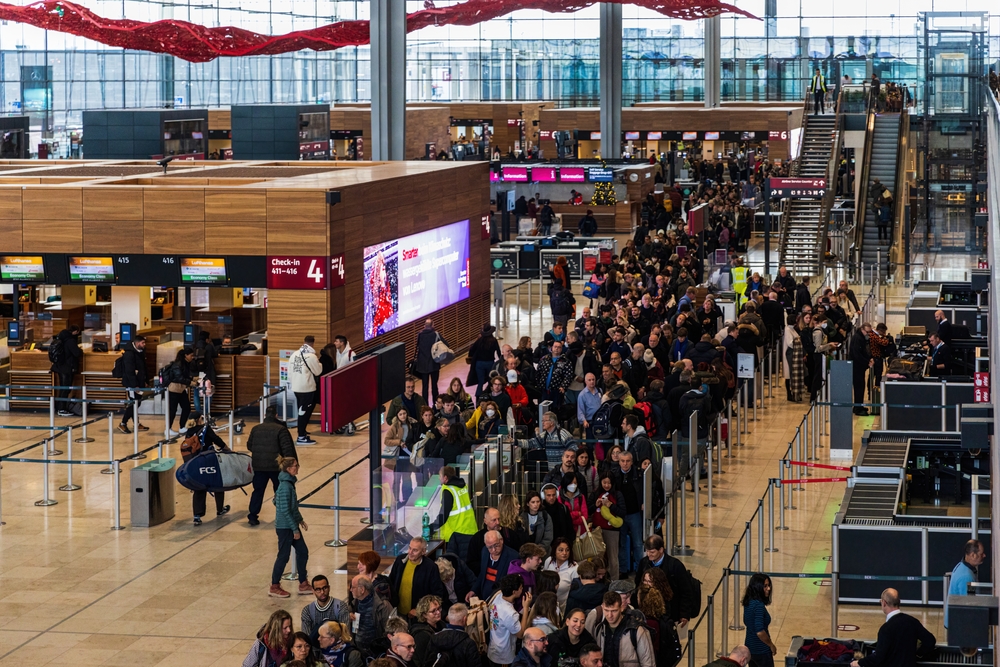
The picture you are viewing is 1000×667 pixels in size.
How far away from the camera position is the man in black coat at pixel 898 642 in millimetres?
9328

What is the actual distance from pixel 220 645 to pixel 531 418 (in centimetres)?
539

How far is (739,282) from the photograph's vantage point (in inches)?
1119

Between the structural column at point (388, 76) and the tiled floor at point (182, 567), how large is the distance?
12940mm

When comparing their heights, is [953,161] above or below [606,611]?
above

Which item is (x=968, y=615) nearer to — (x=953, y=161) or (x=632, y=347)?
(x=632, y=347)

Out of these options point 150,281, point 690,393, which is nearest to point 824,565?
point 690,393

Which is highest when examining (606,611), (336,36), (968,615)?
(336,36)

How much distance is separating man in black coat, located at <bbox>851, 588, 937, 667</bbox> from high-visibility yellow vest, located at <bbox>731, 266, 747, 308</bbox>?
17.6 m

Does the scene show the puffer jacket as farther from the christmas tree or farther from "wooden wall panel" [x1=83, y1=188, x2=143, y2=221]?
the christmas tree

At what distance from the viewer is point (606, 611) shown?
9.06 m

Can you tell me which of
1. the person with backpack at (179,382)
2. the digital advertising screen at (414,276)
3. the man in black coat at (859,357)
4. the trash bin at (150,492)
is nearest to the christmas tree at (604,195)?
the digital advertising screen at (414,276)

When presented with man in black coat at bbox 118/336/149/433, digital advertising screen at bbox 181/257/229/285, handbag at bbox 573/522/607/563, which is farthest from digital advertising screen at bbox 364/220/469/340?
handbag at bbox 573/522/607/563

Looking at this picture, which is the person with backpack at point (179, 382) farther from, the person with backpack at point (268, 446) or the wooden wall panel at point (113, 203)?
the person with backpack at point (268, 446)

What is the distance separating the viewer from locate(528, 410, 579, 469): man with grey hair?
1416cm
